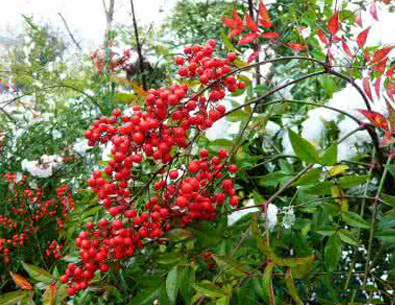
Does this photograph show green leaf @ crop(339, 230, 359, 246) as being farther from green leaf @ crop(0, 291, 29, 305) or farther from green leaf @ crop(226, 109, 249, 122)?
green leaf @ crop(0, 291, 29, 305)

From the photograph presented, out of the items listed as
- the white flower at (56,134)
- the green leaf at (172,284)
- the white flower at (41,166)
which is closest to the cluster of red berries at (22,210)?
the white flower at (41,166)

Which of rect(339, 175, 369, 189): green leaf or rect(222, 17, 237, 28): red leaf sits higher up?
rect(222, 17, 237, 28): red leaf

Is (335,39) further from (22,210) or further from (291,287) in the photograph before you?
(22,210)

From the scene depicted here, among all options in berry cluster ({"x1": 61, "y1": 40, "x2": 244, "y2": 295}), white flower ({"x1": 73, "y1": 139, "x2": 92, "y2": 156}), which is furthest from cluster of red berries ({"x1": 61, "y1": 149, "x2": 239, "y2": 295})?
white flower ({"x1": 73, "y1": 139, "x2": 92, "y2": 156})

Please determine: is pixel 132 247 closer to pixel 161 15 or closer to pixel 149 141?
pixel 149 141

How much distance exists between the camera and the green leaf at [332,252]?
0.55 metres

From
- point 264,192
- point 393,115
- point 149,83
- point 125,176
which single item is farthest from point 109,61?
point 393,115

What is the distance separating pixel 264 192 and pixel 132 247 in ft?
1.62

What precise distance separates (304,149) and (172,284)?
8.5 inches

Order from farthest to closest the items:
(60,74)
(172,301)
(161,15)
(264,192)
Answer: (60,74), (161,15), (264,192), (172,301)

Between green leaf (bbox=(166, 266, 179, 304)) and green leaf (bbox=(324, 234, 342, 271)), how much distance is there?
0.69ft

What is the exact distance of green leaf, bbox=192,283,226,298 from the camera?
432 mm

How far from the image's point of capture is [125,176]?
1.64 feet

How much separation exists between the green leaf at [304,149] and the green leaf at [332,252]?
168mm
